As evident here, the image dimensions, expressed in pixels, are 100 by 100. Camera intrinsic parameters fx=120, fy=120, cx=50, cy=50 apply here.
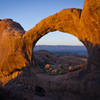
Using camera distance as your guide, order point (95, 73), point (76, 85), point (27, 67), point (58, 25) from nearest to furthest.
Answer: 1. point (95, 73)
2. point (76, 85)
3. point (58, 25)
4. point (27, 67)

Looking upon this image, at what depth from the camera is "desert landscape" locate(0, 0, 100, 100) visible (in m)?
5.27

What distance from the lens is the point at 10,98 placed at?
675 cm

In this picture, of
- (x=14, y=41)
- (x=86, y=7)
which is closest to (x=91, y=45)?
(x=86, y=7)

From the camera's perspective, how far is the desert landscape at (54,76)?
5.27 metres

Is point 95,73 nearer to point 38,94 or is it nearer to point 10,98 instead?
point 38,94

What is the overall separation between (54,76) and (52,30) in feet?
10.5

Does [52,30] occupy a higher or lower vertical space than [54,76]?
higher

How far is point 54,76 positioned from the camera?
8.38m

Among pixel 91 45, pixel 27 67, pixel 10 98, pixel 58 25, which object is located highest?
pixel 58 25

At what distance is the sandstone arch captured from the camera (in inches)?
208

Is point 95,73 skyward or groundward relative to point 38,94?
skyward

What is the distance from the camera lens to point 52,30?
8422mm

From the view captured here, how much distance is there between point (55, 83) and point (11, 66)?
14.7 feet

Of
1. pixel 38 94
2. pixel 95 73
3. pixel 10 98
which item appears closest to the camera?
pixel 95 73
